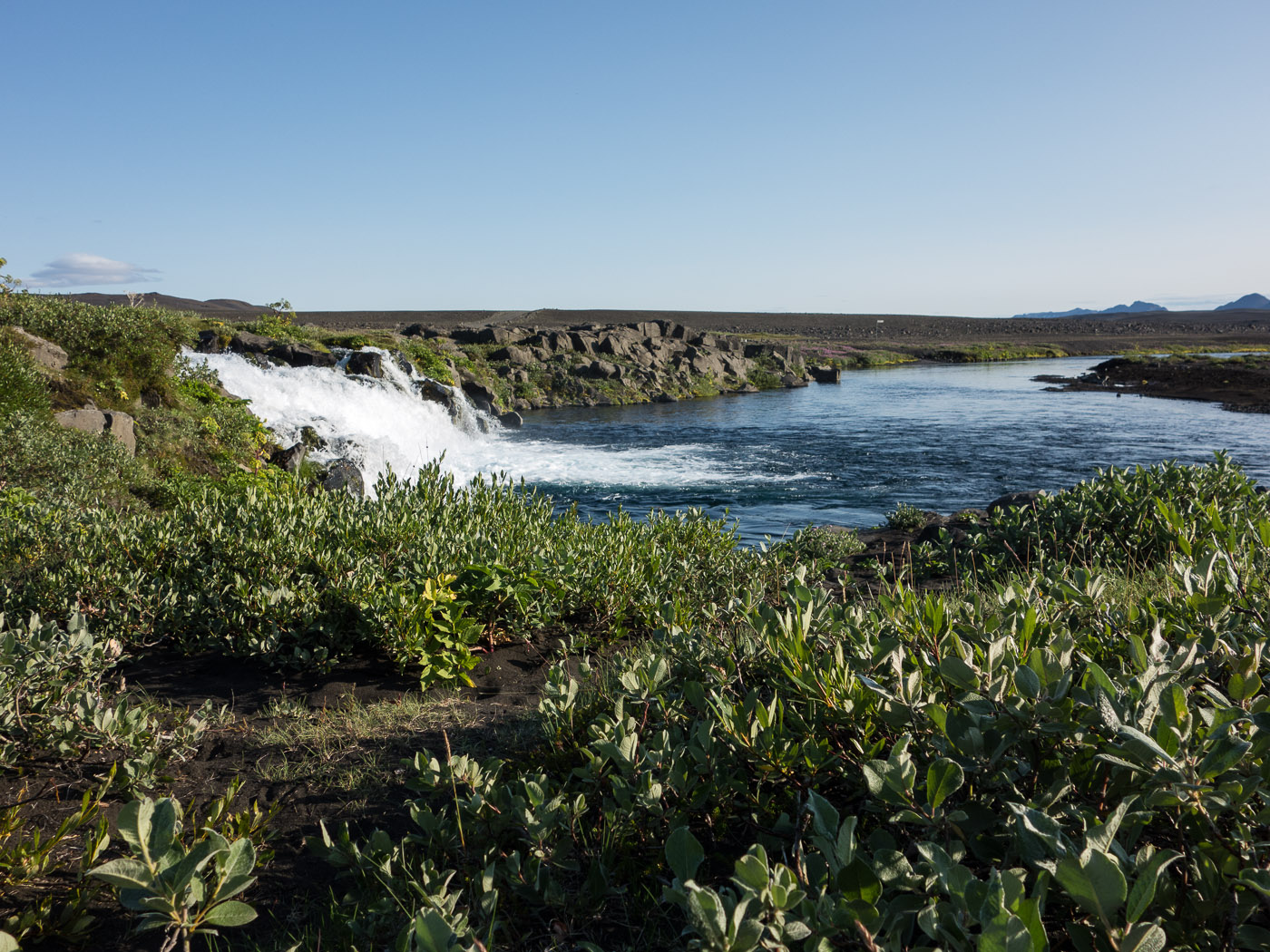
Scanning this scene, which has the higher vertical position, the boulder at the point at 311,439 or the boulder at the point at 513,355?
the boulder at the point at 513,355

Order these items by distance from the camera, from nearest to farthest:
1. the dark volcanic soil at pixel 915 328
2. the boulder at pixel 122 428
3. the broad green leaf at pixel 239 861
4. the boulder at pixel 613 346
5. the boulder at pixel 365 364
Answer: the broad green leaf at pixel 239 861 → the boulder at pixel 122 428 → the boulder at pixel 365 364 → the boulder at pixel 613 346 → the dark volcanic soil at pixel 915 328

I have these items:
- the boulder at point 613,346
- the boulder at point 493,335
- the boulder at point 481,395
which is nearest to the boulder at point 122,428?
the boulder at point 481,395

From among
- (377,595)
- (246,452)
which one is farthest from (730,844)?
(246,452)

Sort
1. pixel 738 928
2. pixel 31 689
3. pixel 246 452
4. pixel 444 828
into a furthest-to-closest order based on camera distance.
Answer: pixel 246 452 < pixel 31 689 < pixel 444 828 < pixel 738 928

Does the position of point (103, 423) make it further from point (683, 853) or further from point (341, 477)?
point (683, 853)

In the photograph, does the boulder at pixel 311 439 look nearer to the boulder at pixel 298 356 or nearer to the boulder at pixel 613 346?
the boulder at pixel 298 356

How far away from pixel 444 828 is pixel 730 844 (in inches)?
34.9

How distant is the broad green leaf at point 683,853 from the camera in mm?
1547

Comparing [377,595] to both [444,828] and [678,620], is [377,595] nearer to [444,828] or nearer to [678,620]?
[678,620]

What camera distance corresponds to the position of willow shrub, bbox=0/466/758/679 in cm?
455

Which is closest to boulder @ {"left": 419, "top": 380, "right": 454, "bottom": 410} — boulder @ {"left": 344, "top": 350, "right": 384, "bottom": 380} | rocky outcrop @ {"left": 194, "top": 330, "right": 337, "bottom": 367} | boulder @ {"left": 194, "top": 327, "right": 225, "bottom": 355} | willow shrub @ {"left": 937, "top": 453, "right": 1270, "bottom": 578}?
boulder @ {"left": 344, "top": 350, "right": 384, "bottom": 380}

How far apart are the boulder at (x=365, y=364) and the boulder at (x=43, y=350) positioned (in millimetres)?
9256

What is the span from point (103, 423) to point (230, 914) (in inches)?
446

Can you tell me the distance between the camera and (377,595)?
14.6 feet
